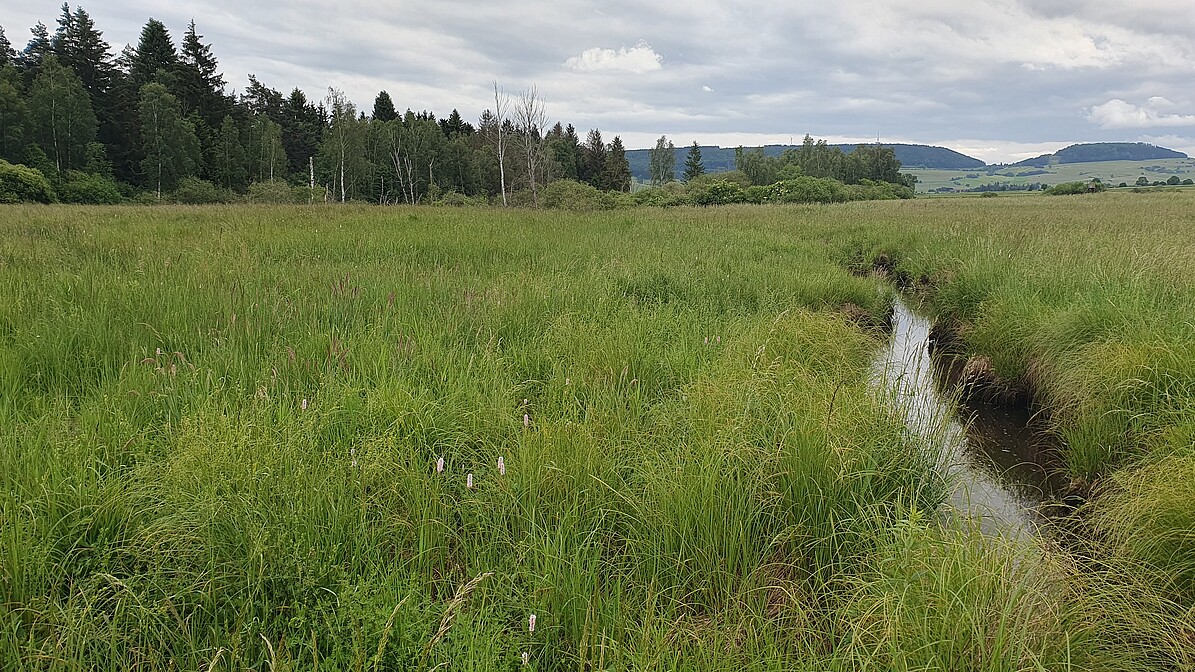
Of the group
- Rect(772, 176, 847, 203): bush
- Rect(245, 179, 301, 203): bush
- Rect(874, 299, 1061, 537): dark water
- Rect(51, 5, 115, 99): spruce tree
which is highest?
Rect(51, 5, 115, 99): spruce tree

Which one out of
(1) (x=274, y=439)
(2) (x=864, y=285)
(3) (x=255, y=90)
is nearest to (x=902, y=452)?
(1) (x=274, y=439)

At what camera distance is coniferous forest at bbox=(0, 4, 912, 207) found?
1448 inches

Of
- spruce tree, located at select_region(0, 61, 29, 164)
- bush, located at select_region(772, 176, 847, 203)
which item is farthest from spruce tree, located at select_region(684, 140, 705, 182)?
spruce tree, located at select_region(0, 61, 29, 164)

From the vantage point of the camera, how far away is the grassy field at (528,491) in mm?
1770

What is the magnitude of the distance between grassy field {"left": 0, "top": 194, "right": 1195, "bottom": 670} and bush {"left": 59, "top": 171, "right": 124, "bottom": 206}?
39.5 metres

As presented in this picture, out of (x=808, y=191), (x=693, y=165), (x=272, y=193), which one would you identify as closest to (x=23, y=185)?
(x=272, y=193)

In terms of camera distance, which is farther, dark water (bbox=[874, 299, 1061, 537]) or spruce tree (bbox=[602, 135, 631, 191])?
spruce tree (bbox=[602, 135, 631, 191])

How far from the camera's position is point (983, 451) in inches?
175

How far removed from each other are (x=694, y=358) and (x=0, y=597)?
3.77 metres

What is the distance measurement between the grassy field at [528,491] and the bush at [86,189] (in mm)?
39549

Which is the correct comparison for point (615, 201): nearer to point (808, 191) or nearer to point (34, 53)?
point (808, 191)

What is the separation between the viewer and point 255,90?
6034 cm

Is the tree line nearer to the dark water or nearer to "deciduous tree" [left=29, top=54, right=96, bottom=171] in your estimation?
A: "deciduous tree" [left=29, top=54, right=96, bottom=171]

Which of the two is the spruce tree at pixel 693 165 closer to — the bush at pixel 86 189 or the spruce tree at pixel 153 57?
the spruce tree at pixel 153 57
